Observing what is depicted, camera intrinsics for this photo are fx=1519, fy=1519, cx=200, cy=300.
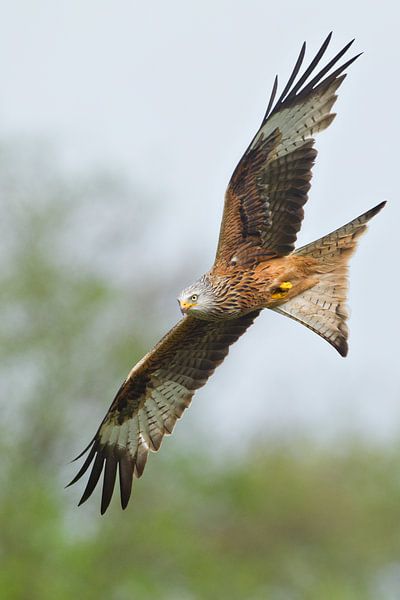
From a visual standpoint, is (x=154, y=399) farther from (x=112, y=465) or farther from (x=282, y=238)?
(x=282, y=238)

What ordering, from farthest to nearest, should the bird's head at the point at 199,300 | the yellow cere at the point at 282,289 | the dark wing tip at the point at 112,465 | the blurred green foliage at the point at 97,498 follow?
the blurred green foliage at the point at 97,498
the dark wing tip at the point at 112,465
the yellow cere at the point at 282,289
the bird's head at the point at 199,300

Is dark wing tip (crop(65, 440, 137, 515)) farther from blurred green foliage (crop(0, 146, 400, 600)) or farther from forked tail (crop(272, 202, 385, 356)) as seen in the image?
blurred green foliage (crop(0, 146, 400, 600))

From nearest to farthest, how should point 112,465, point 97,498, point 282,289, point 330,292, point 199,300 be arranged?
point 199,300, point 282,289, point 330,292, point 112,465, point 97,498

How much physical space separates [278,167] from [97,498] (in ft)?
43.3

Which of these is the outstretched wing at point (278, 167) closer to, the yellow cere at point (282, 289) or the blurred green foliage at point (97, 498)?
the yellow cere at point (282, 289)

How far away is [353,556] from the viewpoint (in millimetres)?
26547

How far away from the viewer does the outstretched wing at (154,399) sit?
1053 cm

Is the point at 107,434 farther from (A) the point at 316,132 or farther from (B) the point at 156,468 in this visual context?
(B) the point at 156,468

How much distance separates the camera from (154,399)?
1071cm

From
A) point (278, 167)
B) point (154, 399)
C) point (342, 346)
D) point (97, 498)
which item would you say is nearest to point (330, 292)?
point (342, 346)

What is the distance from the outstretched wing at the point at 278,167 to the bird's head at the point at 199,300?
0.26m

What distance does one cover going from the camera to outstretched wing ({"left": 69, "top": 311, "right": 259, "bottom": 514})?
34.6 ft

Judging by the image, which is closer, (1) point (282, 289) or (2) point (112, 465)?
(1) point (282, 289)

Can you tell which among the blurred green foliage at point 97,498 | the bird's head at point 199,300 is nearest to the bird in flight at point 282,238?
the bird's head at point 199,300
